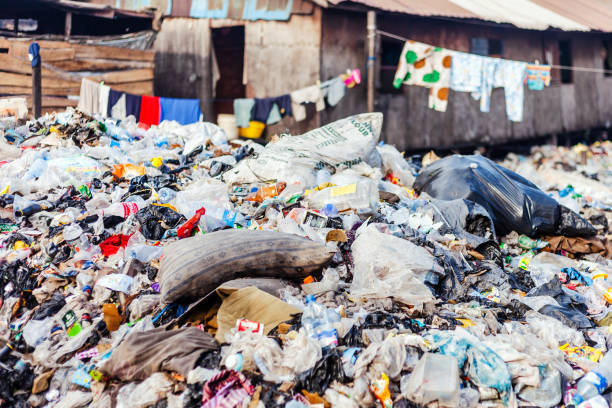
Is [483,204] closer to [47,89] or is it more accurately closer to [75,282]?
[75,282]

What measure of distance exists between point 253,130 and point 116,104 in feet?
6.88

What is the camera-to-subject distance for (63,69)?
24.8 feet

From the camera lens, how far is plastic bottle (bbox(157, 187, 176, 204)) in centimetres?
436

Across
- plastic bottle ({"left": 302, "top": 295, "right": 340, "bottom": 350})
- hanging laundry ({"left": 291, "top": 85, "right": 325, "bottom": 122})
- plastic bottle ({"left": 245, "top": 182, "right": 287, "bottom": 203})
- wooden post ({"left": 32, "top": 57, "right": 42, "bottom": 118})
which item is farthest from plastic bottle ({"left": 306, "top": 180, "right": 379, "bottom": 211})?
wooden post ({"left": 32, "top": 57, "right": 42, "bottom": 118})

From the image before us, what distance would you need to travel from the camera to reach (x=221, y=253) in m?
2.93

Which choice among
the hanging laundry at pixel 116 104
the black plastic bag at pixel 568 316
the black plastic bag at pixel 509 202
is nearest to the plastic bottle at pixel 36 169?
the hanging laundry at pixel 116 104

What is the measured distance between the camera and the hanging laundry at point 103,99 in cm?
745

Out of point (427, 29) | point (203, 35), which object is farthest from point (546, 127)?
point (203, 35)

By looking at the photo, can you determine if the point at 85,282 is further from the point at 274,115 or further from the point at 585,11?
the point at 585,11

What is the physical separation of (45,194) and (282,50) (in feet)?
16.1

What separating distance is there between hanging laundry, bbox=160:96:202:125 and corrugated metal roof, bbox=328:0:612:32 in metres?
2.64

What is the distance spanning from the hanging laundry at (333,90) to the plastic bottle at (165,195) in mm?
4174

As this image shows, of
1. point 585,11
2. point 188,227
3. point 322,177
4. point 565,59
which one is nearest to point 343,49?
point 322,177

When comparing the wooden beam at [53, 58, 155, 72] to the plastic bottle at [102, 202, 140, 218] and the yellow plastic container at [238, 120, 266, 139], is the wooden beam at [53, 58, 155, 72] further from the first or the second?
the plastic bottle at [102, 202, 140, 218]
